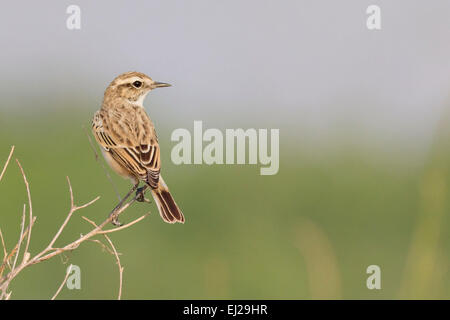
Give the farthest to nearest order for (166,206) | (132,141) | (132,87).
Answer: (132,87) → (132,141) → (166,206)

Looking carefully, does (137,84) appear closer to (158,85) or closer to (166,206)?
(158,85)

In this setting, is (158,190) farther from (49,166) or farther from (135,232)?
(49,166)

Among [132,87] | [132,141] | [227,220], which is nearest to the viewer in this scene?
[132,141]

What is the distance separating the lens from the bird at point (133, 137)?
536cm

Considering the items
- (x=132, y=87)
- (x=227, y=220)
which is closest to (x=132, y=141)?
(x=132, y=87)

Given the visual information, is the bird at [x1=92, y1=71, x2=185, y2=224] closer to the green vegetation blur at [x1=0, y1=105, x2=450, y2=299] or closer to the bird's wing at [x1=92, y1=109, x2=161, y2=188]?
the bird's wing at [x1=92, y1=109, x2=161, y2=188]

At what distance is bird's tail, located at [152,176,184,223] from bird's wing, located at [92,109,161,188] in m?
0.08

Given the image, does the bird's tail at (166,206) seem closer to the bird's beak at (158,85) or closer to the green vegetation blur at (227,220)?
the bird's beak at (158,85)

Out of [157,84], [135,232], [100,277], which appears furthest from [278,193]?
[157,84]

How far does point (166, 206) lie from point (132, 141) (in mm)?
591

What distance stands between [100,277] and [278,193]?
271cm

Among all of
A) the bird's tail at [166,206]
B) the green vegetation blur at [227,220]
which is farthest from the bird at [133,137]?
the green vegetation blur at [227,220]

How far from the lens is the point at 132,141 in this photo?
568cm

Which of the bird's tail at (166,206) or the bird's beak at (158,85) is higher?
the bird's beak at (158,85)
